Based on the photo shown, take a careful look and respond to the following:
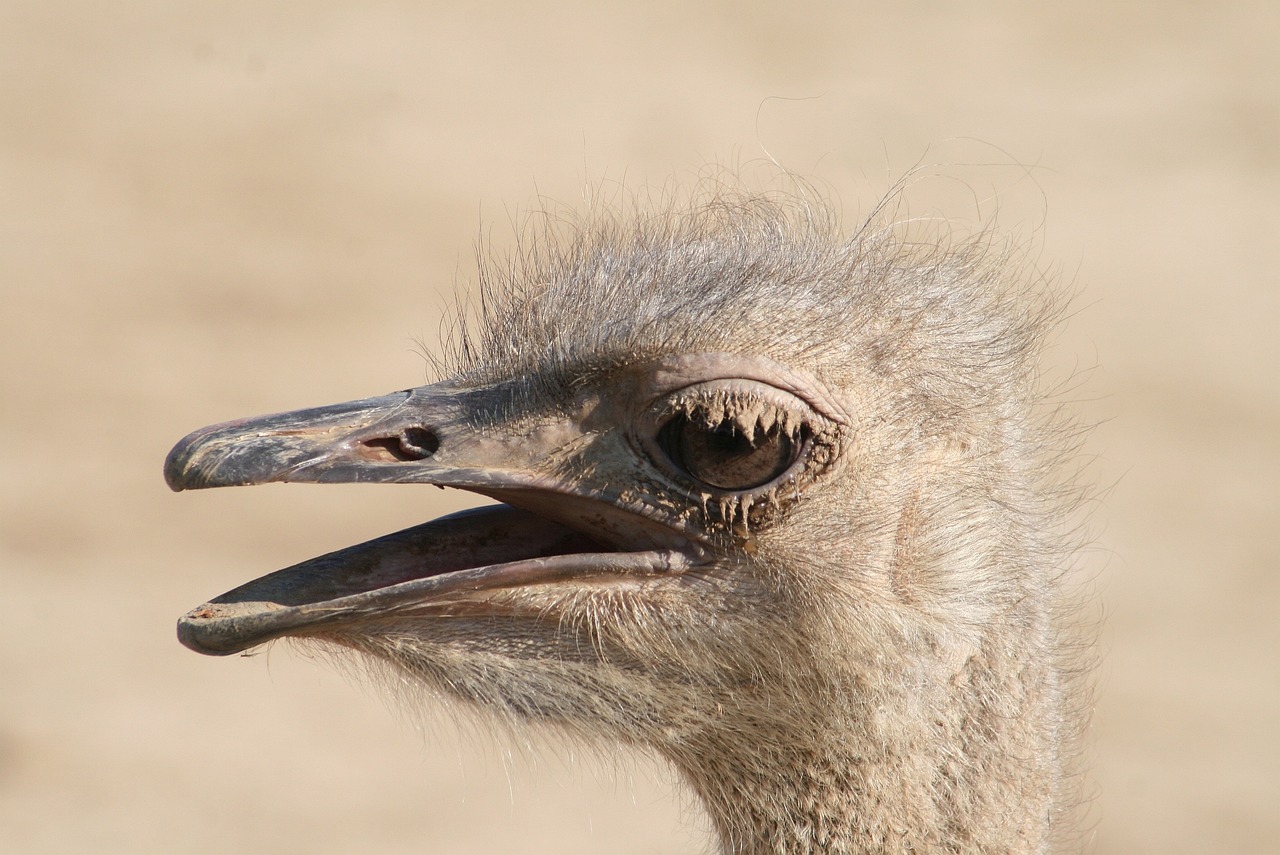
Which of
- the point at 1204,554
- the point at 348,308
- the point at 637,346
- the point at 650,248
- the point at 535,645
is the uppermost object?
the point at 348,308

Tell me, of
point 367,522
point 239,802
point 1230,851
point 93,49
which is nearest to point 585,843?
point 239,802

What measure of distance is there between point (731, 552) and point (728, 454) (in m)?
0.14

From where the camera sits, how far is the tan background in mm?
6328

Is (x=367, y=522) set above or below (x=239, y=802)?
above

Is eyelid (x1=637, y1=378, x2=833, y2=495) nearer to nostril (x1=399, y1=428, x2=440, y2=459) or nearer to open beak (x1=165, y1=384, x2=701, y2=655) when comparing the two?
open beak (x1=165, y1=384, x2=701, y2=655)

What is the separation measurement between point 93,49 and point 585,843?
7436mm

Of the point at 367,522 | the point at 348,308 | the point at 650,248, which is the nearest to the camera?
the point at 650,248

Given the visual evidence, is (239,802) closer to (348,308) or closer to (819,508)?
(348,308)

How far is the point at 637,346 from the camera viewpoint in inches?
93.4

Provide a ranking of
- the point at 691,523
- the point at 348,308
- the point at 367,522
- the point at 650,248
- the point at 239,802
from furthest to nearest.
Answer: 1. the point at 348,308
2. the point at 367,522
3. the point at 239,802
4. the point at 650,248
5. the point at 691,523

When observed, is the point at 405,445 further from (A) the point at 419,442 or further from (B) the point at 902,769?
(B) the point at 902,769

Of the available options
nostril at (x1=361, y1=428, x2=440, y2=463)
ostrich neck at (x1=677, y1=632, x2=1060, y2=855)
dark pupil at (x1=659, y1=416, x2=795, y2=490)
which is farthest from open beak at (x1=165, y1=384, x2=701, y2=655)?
ostrich neck at (x1=677, y1=632, x2=1060, y2=855)

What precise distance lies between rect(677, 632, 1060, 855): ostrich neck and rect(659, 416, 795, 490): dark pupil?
0.36 meters

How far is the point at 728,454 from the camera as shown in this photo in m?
2.29
